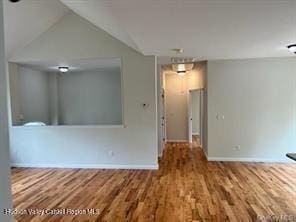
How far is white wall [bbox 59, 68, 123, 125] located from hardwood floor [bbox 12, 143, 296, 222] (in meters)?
3.08

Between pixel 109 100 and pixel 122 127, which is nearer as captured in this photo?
pixel 122 127

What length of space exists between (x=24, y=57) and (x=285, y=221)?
618 cm

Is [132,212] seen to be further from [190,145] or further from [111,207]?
[190,145]

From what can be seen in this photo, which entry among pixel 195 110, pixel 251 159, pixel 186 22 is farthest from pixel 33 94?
pixel 251 159

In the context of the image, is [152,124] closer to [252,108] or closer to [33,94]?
[252,108]

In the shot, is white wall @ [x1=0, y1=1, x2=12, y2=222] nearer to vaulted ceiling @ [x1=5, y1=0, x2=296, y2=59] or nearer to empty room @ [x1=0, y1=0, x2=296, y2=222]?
vaulted ceiling @ [x1=5, y1=0, x2=296, y2=59]

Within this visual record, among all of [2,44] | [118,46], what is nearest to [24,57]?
[118,46]

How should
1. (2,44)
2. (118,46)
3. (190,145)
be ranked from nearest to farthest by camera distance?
1. (2,44)
2. (118,46)
3. (190,145)

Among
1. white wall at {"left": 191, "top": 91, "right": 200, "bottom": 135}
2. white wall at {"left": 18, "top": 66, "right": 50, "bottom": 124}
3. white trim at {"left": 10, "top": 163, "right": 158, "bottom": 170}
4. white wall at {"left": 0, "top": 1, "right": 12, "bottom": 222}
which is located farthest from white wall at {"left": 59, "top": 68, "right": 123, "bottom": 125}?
white wall at {"left": 0, "top": 1, "right": 12, "bottom": 222}

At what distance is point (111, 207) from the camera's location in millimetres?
3340

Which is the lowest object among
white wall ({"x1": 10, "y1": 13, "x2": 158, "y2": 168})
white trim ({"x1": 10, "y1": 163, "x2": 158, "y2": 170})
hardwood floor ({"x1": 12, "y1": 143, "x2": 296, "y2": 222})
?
hardwood floor ({"x1": 12, "y1": 143, "x2": 296, "y2": 222})

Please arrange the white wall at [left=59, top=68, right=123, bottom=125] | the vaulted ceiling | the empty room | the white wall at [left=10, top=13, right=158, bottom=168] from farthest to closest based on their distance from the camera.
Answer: the white wall at [left=59, top=68, right=123, bottom=125], the white wall at [left=10, top=13, right=158, bottom=168], the empty room, the vaulted ceiling

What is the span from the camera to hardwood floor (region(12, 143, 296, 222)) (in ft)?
10.2

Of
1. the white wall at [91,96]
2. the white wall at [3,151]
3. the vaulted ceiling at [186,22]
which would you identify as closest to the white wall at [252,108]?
the vaulted ceiling at [186,22]
